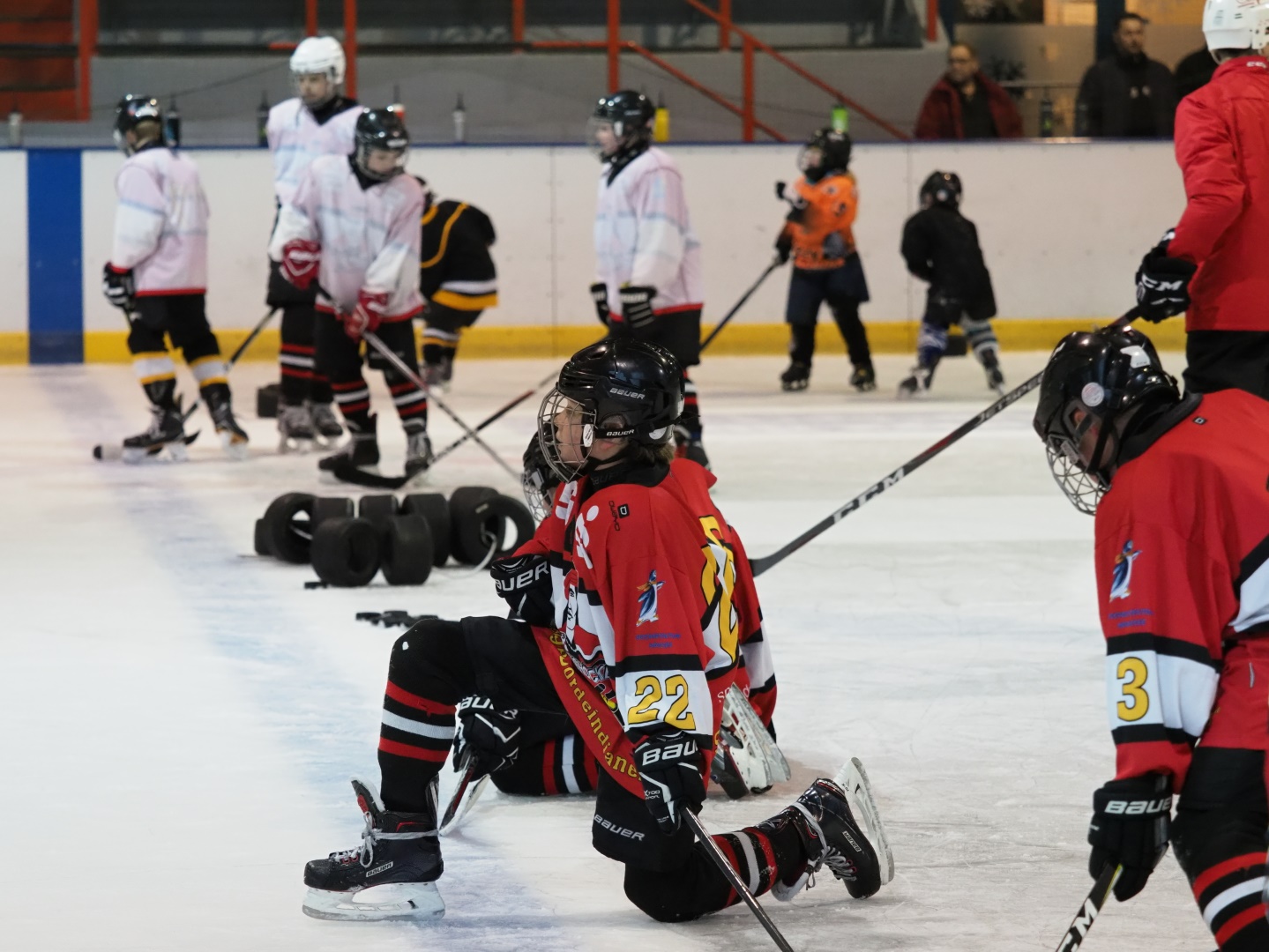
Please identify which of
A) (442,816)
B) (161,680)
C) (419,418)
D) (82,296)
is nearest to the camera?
(442,816)

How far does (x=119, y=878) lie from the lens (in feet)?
9.68

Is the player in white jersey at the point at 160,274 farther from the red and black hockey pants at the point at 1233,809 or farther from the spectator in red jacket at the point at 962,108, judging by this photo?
the red and black hockey pants at the point at 1233,809

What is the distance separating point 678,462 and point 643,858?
2.23 ft

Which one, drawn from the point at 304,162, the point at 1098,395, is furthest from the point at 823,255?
Answer: the point at 1098,395

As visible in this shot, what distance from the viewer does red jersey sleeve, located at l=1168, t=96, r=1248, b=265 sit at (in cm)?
416

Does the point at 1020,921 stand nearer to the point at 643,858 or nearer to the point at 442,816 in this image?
the point at 643,858

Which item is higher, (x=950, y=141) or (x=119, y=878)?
(x=950, y=141)

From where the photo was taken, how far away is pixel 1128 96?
1220 centimetres

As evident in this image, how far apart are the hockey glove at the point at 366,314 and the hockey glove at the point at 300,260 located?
Result: 196mm

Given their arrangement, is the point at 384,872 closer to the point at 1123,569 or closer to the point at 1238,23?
the point at 1123,569

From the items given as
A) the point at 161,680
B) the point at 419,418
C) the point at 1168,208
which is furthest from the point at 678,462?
the point at 1168,208

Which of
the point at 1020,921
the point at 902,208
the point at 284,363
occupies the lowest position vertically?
the point at 1020,921

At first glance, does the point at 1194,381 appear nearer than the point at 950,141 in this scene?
Yes

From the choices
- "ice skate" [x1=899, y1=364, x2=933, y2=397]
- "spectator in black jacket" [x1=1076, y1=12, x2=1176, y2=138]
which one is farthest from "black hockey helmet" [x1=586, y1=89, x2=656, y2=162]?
"spectator in black jacket" [x1=1076, y1=12, x2=1176, y2=138]
